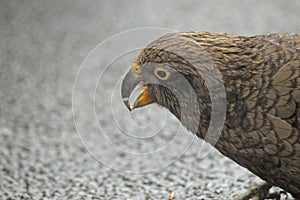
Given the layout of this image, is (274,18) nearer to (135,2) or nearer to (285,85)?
(135,2)

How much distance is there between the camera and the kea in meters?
2.15

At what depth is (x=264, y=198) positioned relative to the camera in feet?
8.75

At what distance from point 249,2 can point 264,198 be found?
3319mm

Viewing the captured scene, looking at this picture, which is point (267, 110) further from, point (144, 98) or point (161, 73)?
point (144, 98)

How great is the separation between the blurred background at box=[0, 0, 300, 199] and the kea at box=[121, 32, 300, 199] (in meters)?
0.78

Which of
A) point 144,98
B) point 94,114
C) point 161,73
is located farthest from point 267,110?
point 94,114

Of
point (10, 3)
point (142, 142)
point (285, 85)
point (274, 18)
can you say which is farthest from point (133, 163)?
point (10, 3)

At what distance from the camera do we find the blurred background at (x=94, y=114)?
3.12 meters

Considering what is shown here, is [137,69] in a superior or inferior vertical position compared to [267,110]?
superior

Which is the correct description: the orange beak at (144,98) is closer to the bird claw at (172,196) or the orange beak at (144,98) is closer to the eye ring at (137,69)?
the eye ring at (137,69)

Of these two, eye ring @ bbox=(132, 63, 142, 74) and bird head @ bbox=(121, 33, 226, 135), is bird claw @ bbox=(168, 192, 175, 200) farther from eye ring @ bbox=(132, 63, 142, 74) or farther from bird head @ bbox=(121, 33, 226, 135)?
eye ring @ bbox=(132, 63, 142, 74)

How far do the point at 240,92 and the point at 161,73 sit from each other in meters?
0.34

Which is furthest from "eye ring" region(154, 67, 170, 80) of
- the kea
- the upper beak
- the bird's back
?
the bird's back

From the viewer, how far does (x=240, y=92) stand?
7.28 ft
